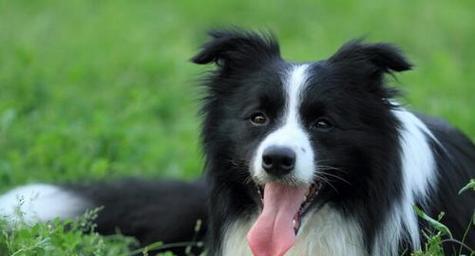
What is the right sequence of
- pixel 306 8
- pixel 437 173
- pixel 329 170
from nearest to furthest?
1. pixel 329 170
2. pixel 437 173
3. pixel 306 8

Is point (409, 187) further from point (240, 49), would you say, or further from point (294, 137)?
point (240, 49)

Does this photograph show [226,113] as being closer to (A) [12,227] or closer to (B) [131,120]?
(A) [12,227]

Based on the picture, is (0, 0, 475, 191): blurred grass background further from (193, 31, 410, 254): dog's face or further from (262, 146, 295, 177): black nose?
(262, 146, 295, 177): black nose

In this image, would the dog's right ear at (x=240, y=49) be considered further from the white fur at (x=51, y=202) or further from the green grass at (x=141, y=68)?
the white fur at (x=51, y=202)

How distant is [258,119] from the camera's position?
5.79 meters

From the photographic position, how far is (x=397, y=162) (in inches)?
231

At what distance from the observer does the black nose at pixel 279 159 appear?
5461 mm

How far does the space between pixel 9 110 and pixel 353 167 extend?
12.2 feet

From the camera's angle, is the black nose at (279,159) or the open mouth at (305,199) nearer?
the black nose at (279,159)

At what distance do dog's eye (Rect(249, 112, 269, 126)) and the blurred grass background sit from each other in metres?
0.58

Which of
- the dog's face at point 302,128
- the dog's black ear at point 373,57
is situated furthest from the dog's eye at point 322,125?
the dog's black ear at point 373,57

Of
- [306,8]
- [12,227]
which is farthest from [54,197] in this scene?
[306,8]

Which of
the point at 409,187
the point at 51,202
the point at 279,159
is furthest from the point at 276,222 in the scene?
the point at 51,202

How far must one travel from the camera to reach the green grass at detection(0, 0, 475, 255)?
855 cm
